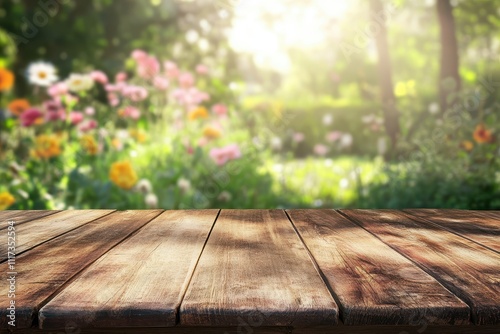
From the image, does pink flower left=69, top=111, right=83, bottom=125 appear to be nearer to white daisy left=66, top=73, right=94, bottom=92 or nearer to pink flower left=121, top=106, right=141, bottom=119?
white daisy left=66, top=73, right=94, bottom=92

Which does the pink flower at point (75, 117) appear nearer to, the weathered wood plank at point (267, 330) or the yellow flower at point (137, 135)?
the yellow flower at point (137, 135)

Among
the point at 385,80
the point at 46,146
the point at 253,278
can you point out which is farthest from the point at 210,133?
the point at 253,278

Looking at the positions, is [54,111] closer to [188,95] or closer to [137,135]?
[137,135]

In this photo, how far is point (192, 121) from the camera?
4.31 metres

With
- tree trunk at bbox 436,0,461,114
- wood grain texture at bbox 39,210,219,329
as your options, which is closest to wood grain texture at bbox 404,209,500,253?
wood grain texture at bbox 39,210,219,329

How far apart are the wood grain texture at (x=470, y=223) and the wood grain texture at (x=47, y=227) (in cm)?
97

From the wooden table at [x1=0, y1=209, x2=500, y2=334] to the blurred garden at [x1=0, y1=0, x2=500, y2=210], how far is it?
1.76m

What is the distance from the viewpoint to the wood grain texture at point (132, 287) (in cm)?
87

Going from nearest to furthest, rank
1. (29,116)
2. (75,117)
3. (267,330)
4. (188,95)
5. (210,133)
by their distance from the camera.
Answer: (267,330) → (29,116) → (75,117) → (210,133) → (188,95)

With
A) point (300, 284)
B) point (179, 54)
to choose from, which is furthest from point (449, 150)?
point (300, 284)

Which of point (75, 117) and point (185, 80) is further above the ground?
point (185, 80)

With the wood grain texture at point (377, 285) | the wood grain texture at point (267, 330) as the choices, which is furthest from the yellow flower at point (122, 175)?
the wood grain texture at point (267, 330)

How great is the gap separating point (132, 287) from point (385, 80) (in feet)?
17.8

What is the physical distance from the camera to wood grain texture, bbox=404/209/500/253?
1.42 m
